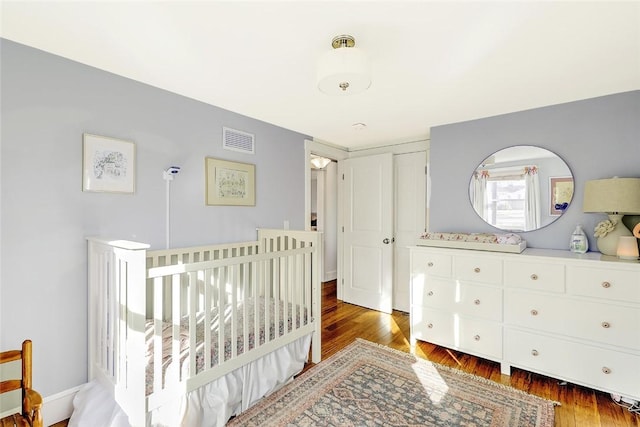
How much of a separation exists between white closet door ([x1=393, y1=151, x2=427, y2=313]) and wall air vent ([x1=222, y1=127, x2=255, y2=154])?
1.85 meters

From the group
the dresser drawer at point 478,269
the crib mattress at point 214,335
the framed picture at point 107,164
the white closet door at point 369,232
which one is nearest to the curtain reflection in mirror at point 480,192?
the dresser drawer at point 478,269

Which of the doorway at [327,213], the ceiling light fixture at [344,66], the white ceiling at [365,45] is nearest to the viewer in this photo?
the white ceiling at [365,45]

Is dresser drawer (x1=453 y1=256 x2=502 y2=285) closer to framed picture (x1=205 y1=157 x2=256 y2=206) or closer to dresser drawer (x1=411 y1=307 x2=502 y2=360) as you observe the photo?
dresser drawer (x1=411 y1=307 x2=502 y2=360)

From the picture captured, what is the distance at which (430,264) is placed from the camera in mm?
2637

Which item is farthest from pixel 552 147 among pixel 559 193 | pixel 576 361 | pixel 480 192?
pixel 576 361

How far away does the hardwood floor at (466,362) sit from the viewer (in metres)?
1.78

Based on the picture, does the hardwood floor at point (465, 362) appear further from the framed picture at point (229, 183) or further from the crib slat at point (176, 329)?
the framed picture at point (229, 183)

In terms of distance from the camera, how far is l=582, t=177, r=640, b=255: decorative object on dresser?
6.42 feet

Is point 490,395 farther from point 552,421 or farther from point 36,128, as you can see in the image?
point 36,128

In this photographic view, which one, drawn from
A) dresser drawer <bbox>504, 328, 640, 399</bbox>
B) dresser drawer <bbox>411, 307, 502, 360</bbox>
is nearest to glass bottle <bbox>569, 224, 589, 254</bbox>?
dresser drawer <bbox>504, 328, 640, 399</bbox>

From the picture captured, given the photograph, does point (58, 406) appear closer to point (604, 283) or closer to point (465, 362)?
point (465, 362)

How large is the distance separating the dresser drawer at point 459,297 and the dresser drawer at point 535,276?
0.15 meters

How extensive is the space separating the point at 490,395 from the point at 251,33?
268cm

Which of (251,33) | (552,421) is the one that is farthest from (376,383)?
(251,33)
